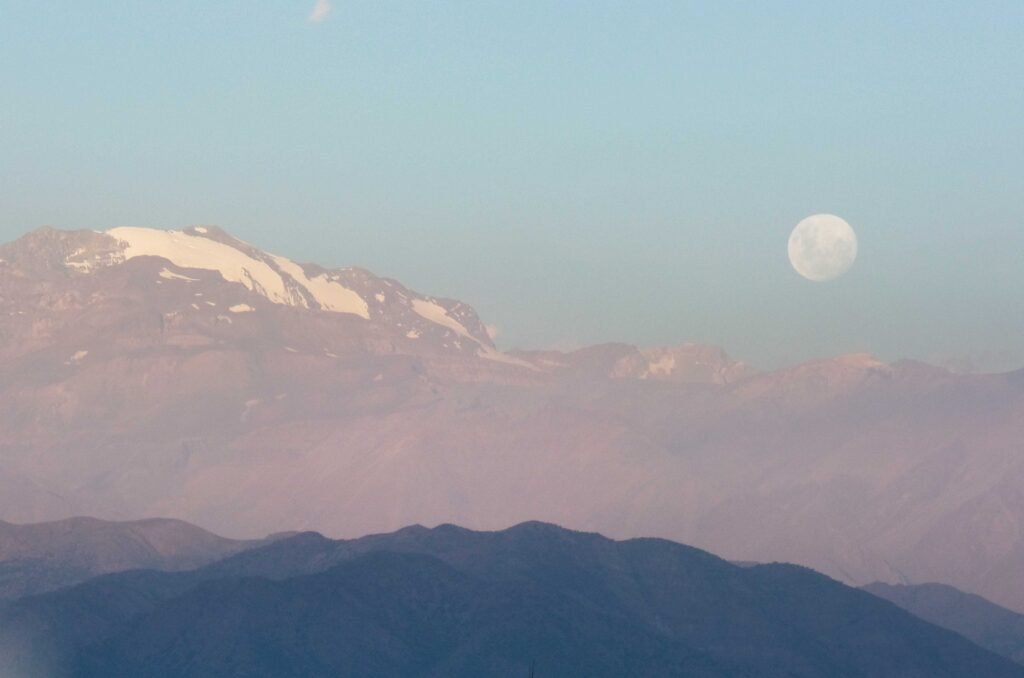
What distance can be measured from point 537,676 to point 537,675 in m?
1.00

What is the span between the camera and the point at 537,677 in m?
198

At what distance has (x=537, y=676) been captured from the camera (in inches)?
7815

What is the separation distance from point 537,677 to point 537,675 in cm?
200

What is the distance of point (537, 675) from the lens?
200m

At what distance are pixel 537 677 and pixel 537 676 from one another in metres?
1.00
